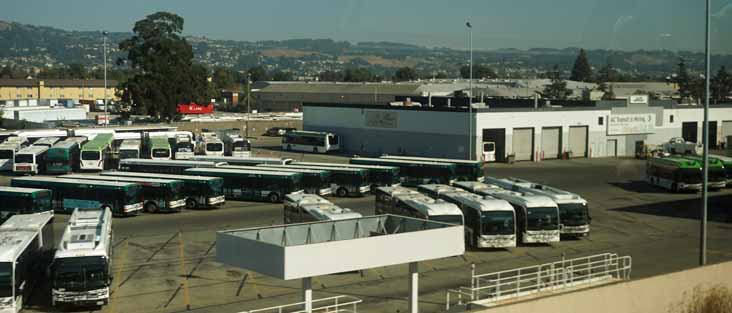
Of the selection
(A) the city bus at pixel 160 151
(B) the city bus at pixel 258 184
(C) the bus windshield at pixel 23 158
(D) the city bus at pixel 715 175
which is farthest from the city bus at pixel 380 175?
(C) the bus windshield at pixel 23 158

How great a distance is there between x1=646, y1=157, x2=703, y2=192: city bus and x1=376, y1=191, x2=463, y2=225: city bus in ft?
66.0

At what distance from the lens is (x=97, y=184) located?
38.9 metres

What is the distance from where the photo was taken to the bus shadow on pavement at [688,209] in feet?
133

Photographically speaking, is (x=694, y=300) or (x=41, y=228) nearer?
(x=694, y=300)

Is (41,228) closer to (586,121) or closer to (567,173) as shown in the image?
(567,173)

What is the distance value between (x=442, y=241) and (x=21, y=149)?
4604cm

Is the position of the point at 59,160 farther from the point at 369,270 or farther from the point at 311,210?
the point at 369,270

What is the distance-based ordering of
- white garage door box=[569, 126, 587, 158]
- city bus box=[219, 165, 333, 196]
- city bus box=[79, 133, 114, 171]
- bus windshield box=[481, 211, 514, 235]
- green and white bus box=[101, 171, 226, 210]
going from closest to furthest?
1. bus windshield box=[481, 211, 514, 235]
2. green and white bus box=[101, 171, 226, 210]
3. city bus box=[219, 165, 333, 196]
4. city bus box=[79, 133, 114, 171]
5. white garage door box=[569, 126, 587, 158]

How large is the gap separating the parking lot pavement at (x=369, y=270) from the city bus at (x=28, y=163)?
17.0 m

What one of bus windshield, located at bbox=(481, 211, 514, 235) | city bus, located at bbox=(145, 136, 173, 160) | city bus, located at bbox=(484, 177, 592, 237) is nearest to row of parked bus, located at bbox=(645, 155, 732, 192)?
city bus, located at bbox=(484, 177, 592, 237)

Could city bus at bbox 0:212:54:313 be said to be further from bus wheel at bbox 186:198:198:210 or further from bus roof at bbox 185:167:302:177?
bus roof at bbox 185:167:302:177

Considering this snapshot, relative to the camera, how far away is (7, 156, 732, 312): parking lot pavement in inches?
949

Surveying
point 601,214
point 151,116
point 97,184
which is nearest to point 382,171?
point 601,214

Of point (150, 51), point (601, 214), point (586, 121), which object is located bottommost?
point (601, 214)
